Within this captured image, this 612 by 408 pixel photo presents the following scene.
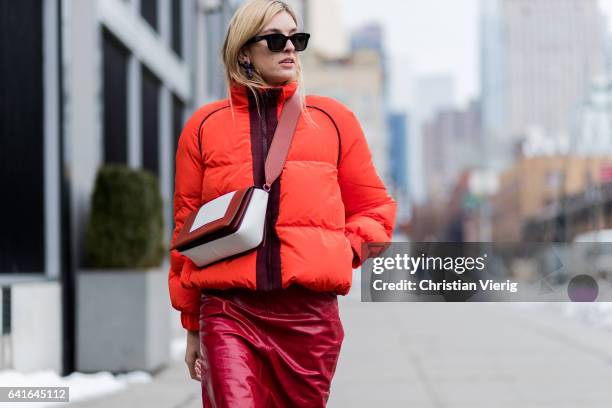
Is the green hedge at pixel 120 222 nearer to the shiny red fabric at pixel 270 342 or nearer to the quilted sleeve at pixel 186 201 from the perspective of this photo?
the quilted sleeve at pixel 186 201

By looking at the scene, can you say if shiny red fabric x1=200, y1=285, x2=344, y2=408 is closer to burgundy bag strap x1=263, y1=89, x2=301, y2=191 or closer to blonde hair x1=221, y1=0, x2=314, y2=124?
burgundy bag strap x1=263, y1=89, x2=301, y2=191

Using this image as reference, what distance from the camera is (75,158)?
1018cm

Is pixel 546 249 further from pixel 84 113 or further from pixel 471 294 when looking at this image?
pixel 84 113

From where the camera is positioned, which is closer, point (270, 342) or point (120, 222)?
point (270, 342)

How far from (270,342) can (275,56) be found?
34.7 inches

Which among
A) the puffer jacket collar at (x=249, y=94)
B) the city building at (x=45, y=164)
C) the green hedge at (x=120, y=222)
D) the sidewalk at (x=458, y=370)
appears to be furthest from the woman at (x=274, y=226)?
the green hedge at (x=120, y=222)

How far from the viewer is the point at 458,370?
33.6 feet

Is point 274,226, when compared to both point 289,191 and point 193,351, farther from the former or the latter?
point 193,351

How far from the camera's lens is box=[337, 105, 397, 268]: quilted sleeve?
330 centimetres

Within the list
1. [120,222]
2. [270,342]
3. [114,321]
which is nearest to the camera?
[270,342]

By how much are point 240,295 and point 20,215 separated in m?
6.91

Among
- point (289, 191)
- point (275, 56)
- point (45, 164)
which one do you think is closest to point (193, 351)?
point (289, 191)

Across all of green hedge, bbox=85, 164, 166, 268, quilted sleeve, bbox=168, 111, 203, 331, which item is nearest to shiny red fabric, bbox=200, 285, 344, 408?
quilted sleeve, bbox=168, 111, 203, 331

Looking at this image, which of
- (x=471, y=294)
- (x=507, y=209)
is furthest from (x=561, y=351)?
(x=507, y=209)
